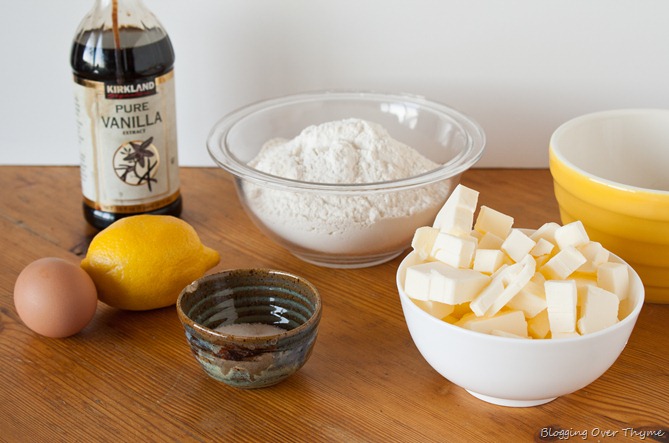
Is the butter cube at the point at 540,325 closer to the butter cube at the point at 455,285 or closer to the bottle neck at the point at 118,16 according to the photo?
the butter cube at the point at 455,285

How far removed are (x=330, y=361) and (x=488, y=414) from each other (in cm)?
18

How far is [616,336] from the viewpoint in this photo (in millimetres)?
764

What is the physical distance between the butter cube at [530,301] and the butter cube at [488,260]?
0.13ft

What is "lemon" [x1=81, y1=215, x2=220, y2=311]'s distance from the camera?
938 mm

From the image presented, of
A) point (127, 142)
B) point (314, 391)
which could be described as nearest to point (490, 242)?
point (314, 391)

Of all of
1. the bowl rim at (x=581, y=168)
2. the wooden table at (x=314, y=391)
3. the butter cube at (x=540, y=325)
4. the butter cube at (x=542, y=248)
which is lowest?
the wooden table at (x=314, y=391)

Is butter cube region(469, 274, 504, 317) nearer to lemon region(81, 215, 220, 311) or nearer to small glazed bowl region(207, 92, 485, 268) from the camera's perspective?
small glazed bowl region(207, 92, 485, 268)

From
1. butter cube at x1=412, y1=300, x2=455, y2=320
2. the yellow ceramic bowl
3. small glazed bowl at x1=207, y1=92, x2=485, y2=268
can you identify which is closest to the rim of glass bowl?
small glazed bowl at x1=207, y1=92, x2=485, y2=268

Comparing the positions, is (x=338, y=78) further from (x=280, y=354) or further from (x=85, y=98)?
(x=280, y=354)

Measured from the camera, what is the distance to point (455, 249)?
811 mm

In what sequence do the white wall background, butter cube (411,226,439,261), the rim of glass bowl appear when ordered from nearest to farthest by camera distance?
butter cube (411,226,439,261)
the rim of glass bowl
the white wall background

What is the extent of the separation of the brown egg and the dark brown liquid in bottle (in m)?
0.28

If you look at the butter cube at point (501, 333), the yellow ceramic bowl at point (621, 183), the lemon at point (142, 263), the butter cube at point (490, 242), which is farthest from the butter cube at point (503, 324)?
the lemon at point (142, 263)

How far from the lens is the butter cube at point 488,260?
0.81 metres
